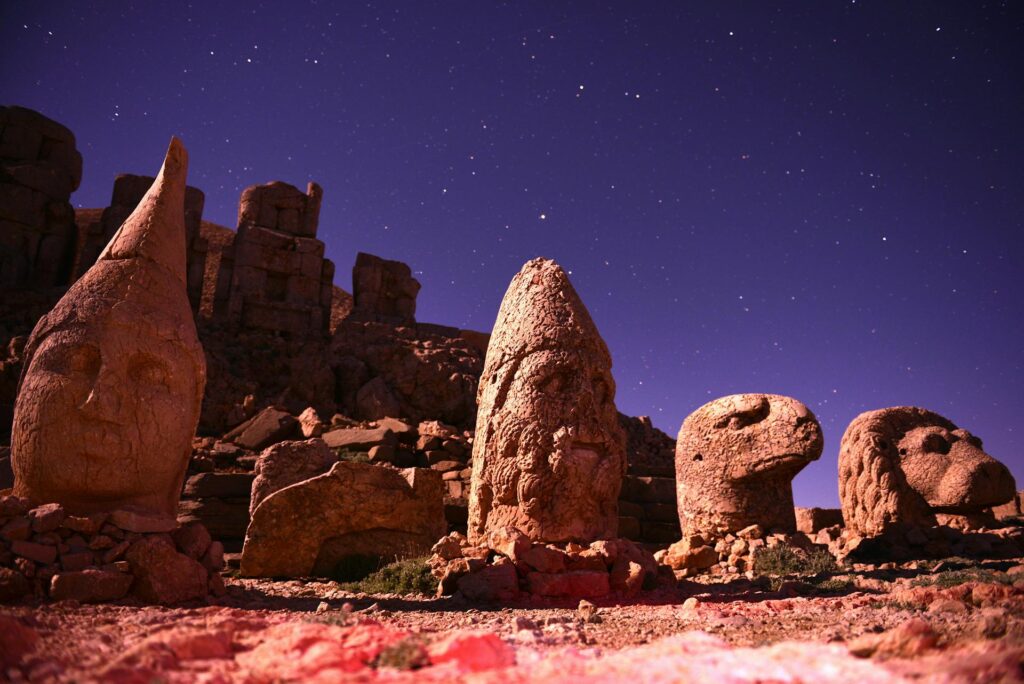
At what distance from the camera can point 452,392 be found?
20.0 m

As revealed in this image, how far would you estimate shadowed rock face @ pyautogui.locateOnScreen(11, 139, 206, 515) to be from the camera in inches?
183

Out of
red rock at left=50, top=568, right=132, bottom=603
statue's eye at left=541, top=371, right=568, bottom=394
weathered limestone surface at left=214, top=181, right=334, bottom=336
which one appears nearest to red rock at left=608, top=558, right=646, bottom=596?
statue's eye at left=541, top=371, right=568, bottom=394

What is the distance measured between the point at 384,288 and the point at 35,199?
1199 centimetres

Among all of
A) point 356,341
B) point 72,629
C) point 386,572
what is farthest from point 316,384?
point 72,629

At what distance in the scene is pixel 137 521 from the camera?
459 cm

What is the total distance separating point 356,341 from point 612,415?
53.9 feet

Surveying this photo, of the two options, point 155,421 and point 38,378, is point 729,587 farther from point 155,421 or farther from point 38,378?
point 38,378

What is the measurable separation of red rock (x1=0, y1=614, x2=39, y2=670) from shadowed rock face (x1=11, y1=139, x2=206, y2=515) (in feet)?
8.66

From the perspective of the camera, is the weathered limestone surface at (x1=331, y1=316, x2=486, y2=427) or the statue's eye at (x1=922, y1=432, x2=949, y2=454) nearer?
the statue's eye at (x1=922, y1=432, x2=949, y2=454)

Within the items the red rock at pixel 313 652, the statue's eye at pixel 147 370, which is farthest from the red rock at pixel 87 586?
the red rock at pixel 313 652

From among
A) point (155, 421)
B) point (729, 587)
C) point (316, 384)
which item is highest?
point (316, 384)

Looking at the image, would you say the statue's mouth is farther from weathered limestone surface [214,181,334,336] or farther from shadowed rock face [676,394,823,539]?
weathered limestone surface [214,181,334,336]

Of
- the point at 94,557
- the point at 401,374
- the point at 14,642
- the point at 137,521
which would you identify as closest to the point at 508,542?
the point at 137,521

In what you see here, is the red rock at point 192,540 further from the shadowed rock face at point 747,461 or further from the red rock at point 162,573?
the shadowed rock face at point 747,461
